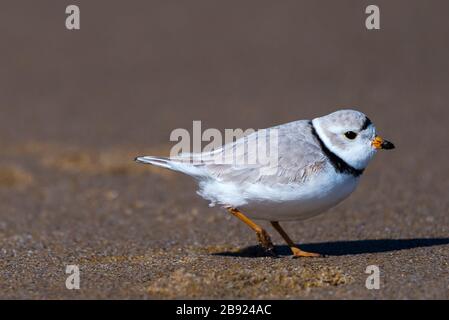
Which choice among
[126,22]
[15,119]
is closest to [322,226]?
[15,119]

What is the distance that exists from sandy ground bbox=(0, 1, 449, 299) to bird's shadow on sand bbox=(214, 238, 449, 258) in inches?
1.0

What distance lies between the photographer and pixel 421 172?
8344 mm

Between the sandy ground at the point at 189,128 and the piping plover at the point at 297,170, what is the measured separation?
0.42m

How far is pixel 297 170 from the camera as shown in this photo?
529 cm

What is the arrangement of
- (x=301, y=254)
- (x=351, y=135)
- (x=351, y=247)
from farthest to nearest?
(x=351, y=247)
(x=301, y=254)
(x=351, y=135)

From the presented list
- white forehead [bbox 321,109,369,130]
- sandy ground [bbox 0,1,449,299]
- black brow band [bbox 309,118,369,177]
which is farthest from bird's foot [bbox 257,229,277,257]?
white forehead [bbox 321,109,369,130]

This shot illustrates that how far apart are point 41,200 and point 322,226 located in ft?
9.93

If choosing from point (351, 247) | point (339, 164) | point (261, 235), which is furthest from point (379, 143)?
point (261, 235)

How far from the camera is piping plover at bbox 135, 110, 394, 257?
17.3 feet

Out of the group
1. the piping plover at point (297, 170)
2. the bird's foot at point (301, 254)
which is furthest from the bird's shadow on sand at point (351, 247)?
the piping plover at point (297, 170)

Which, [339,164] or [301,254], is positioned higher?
[339,164]

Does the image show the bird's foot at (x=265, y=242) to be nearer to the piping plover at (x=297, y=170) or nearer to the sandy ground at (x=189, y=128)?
the piping plover at (x=297, y=170)

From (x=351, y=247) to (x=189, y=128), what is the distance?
4.36 meters

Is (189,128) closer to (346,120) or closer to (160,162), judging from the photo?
(160,162)
